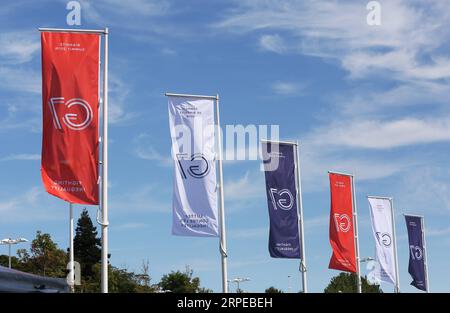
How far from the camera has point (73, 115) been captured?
68.2 feet

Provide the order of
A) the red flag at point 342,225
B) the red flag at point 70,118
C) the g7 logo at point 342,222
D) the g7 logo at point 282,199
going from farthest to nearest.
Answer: the g7 logo at point 342,222 → the red flag at point 342,225 → the g7 logo at point 282,199 → the red flag at point 70,118

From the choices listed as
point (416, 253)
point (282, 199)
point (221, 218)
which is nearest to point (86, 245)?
point (416, 253)

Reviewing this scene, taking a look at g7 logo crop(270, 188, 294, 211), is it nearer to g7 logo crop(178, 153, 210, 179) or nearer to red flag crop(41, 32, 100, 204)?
g7 logo crop(178, 153, 210, 179)

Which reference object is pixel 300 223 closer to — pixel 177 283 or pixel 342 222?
pixel 342 222

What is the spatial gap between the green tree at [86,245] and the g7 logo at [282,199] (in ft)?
205

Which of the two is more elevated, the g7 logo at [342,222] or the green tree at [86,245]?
the green tree at [86,245]

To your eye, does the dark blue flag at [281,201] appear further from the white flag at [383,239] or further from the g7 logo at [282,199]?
the white flag at [383,239]

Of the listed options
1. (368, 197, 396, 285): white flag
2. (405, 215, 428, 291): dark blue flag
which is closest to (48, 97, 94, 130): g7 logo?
(368, 197, 396, 285): white flag

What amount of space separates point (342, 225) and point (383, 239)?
6287 mm

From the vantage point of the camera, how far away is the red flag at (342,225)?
1464 inches

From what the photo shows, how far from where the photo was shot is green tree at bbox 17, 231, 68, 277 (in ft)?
229

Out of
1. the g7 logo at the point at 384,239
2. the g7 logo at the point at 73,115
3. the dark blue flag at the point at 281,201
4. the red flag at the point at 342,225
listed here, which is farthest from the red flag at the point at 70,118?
the g7 logo at the point at 384,239
